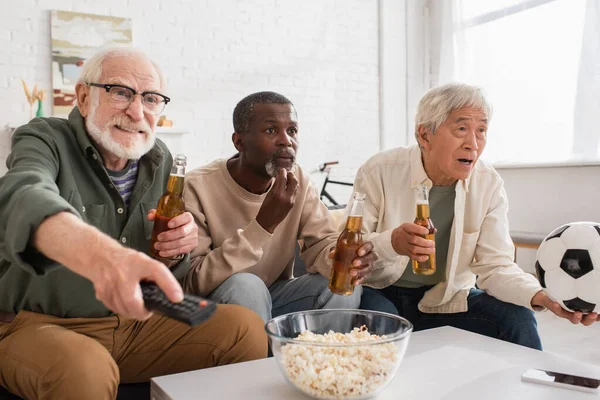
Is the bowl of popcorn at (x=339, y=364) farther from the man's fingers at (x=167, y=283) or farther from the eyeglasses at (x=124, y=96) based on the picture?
the eyeglasses at (x=124, y=96)

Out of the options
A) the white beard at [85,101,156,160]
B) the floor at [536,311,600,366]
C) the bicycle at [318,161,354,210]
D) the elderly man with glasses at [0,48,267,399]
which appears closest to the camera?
the elderly man with glasses at [0,48,267,399]

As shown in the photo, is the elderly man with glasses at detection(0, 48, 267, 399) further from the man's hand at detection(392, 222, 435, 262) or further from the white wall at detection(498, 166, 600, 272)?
the white wall at detection(498, 166, 600, 272)

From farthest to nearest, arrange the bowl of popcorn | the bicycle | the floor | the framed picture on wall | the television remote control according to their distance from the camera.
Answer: the bicycle, the framed picture on wall, the floor, the bowl of popcorn, the television remote control

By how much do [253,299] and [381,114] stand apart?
446cm

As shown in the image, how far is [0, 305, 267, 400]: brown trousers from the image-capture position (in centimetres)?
120

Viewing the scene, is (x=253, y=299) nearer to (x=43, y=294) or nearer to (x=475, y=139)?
(x=43, y=294)

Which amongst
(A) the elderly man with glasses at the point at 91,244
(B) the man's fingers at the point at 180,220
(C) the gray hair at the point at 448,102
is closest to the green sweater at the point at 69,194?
(A) the elderly man with glasses at the point at 91,244

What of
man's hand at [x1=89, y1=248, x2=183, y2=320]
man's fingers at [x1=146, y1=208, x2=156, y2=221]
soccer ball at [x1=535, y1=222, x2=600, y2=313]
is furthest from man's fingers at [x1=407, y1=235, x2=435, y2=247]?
man's hand at [x1=89, y1=248, x2=183, y2=320]

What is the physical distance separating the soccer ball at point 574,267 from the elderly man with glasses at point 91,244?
77cm

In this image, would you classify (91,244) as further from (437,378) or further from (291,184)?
(291,184)

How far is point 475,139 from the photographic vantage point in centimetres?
196

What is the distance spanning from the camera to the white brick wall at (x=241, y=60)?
14.1ft

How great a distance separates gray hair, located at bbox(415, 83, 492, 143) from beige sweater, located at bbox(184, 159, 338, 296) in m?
0.49

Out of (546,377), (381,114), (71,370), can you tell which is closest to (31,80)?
(381,114)
